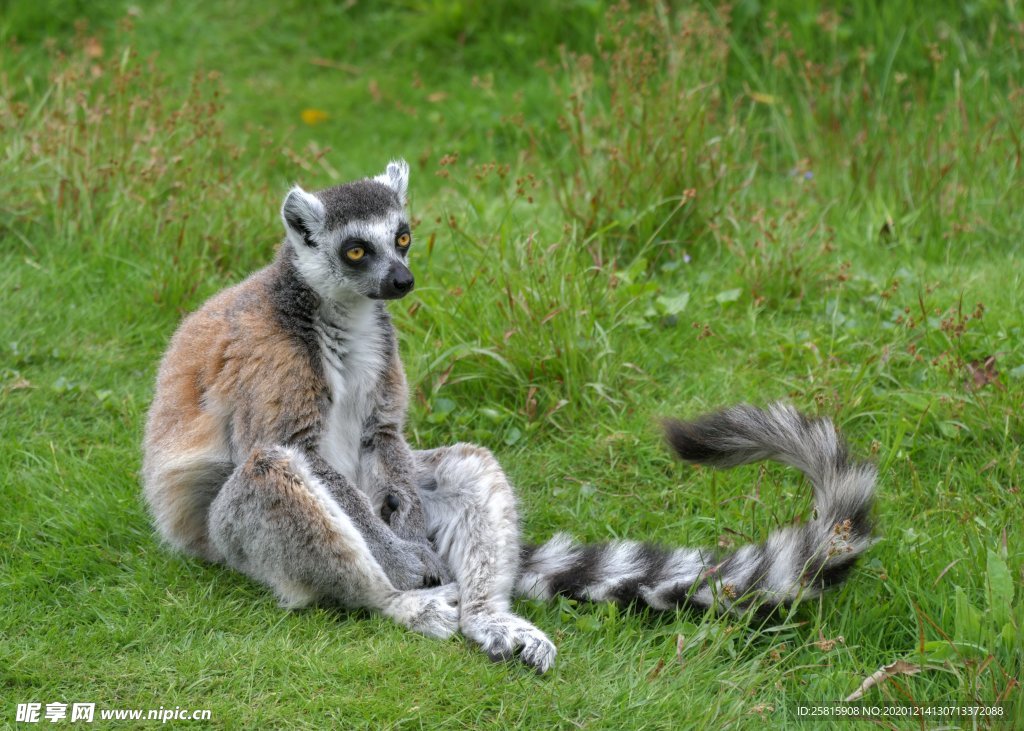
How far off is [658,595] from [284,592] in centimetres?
133

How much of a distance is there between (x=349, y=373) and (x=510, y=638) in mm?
1206

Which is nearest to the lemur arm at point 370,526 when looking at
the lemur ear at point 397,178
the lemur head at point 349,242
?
the lemur head at point 349,242

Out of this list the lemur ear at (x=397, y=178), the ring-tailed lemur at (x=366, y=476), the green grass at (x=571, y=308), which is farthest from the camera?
the lemur ear at (x=397, y=178)

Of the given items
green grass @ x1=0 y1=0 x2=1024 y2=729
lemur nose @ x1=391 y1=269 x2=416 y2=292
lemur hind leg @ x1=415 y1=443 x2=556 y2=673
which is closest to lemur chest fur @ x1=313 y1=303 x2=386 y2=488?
lemur nose @ x1=391 y1=269 x2=416 y2=292

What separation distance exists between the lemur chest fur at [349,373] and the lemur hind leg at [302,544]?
0.30m

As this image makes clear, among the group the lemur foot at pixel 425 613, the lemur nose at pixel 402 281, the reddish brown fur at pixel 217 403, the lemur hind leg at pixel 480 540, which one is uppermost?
the lemur nose at pixel 402 281

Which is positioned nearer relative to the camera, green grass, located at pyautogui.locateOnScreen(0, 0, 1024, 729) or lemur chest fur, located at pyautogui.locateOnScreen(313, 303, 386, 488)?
green grass, located at pyautogui.locateOnScreen(0, 0, 1024, 729)

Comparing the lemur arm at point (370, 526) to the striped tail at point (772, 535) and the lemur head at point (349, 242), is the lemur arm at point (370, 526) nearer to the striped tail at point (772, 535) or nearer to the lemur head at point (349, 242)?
the lemur head at point (349, 242)

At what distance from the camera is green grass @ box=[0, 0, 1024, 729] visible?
12.5ft

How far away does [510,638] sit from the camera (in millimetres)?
3881

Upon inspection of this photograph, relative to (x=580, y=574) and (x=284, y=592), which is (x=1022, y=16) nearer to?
(x=580, y=574)

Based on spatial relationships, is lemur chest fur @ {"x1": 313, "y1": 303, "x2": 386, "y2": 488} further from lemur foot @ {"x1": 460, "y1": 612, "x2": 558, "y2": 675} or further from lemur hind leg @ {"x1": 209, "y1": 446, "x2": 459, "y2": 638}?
lemur foot @ {"x1": 460, "y1": 612, "x2": 558, "y2": 675}

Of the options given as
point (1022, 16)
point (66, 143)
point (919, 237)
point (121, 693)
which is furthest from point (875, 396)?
point (66, 143)

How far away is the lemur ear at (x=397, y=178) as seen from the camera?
4.72m
